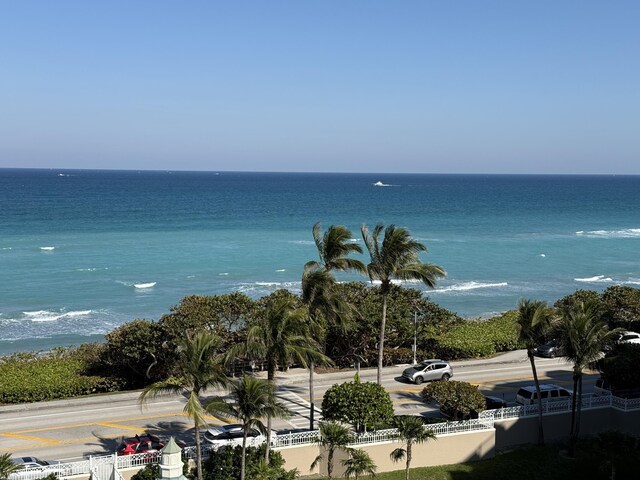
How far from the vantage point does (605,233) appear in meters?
120

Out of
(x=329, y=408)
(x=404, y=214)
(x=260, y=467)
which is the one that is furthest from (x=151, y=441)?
(x=404, y=214)

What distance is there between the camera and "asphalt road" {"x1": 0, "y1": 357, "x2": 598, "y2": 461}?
27.3 m

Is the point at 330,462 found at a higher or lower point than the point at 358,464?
lower

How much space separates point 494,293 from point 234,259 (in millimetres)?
31058

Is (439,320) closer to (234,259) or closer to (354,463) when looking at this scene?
(354,463)

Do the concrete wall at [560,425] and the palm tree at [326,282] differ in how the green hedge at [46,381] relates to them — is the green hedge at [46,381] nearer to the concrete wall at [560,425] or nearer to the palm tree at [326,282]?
the palm tree at [326,282]

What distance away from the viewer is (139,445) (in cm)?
2498

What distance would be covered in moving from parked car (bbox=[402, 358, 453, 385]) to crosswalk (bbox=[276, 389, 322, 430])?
5.70 metres

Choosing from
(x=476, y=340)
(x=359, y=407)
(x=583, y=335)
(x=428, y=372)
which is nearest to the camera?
(x=359, y=407)

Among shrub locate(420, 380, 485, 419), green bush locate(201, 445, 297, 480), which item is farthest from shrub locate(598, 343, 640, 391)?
green bush locate(201, 445, 297, 480)

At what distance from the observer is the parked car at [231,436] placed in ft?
82.2

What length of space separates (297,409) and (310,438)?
5.54 meters

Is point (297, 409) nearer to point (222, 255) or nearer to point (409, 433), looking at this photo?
point (409, 433)

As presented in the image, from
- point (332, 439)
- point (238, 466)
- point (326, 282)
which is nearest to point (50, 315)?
point (326, 282)
